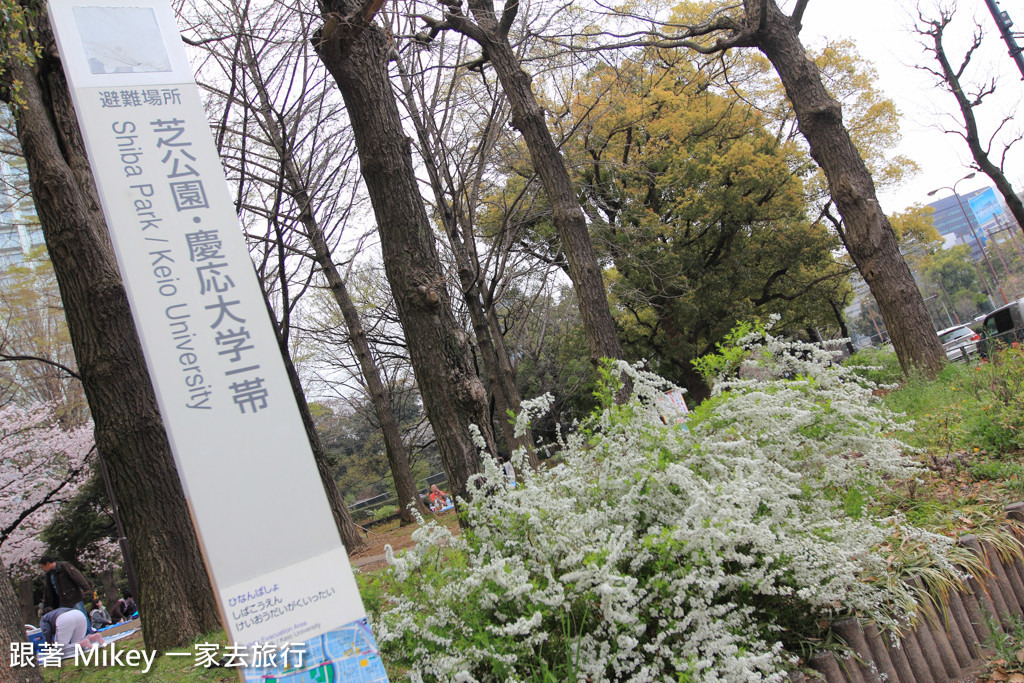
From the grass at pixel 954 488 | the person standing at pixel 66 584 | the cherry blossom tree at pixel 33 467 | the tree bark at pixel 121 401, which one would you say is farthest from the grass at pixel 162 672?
the cherry blossom tree at pixel 33 467

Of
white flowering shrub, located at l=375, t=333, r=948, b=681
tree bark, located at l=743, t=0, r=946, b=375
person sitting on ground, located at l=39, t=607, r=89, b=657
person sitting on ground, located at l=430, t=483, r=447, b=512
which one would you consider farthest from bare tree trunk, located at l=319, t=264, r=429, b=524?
white flowering shrub, located at l=375, t=333, r=948, b=681

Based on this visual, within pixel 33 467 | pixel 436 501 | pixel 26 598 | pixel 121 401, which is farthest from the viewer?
pixel 26 598

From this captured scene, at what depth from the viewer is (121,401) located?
215 inches

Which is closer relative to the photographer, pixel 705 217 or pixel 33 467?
pixel 33 467

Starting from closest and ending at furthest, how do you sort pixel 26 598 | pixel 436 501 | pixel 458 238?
pixel 458 238, pixel 436 501, pixel 26 598

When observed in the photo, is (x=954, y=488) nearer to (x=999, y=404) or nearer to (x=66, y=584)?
(x=999, y=404)

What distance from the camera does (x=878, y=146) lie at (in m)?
23.9

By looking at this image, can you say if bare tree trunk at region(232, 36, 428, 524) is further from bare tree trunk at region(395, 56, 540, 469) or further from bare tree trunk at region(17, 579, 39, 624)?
bare tree trunk at region(17, 579, 39, 624)

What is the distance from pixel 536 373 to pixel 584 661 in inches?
768

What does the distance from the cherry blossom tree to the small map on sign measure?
1727 cm

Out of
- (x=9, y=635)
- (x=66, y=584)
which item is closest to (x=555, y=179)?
(x=9, y=635)

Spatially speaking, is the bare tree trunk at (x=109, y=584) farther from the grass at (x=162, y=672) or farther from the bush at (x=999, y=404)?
the bush at (x=999, y=404)

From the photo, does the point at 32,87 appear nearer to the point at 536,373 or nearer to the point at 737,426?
the point at 737,426

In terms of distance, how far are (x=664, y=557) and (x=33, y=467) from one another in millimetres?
20093
